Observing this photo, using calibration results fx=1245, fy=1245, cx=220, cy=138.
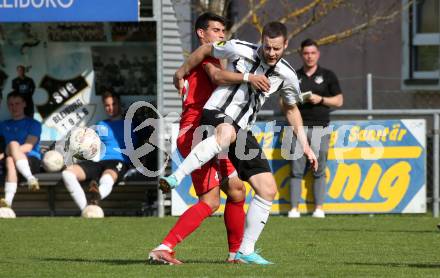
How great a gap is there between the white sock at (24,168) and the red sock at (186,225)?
21.2ft

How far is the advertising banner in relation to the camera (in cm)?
1494

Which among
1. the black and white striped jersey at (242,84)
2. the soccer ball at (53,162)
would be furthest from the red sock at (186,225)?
the soccer ball at (53,162)

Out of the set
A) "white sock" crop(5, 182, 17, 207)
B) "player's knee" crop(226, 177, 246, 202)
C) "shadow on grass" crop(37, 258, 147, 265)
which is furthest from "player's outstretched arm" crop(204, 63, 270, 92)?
"white sock" crop(5, 182, 17, 207)

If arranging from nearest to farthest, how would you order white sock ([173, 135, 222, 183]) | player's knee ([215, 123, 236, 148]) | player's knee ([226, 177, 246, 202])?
white sock ([173, 135, 222, 183])
player's knee ([215, 123, 236, 148])
player's knee ([226, 177, 246, 202])

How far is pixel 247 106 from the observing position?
8.80 m

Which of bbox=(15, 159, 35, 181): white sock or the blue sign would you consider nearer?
the blue sign

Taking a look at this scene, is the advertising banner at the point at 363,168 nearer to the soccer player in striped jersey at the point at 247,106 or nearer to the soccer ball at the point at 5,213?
the soccer ball at the point at 5,213

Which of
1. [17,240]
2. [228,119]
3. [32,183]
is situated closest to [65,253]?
[17,240]

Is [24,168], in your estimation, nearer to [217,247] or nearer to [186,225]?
[217,247]

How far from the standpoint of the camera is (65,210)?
51.9 feet

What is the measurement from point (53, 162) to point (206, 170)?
669 cm

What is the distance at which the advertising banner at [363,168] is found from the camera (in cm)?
1494

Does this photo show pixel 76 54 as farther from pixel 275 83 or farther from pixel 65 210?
pixel 275 83

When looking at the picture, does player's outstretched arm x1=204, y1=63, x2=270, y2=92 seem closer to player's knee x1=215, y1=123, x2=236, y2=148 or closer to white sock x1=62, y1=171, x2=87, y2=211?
player's knee x1=215, y1=123, x2=236, y2=148
